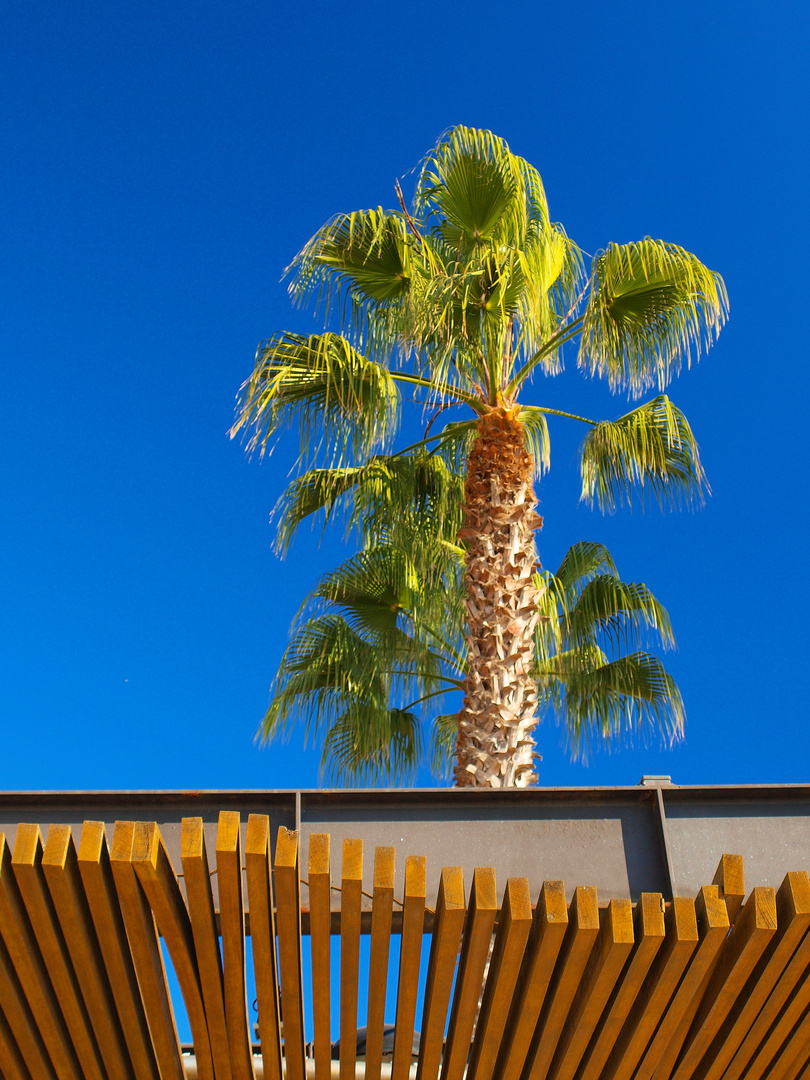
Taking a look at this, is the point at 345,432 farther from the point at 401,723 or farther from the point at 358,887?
the point at 358,887

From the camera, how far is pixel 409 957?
3.09 m

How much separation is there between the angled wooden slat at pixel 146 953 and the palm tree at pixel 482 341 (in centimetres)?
427

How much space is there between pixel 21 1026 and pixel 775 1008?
2439mm

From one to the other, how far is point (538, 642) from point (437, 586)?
128 centimetres

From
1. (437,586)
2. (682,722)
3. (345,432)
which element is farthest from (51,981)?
(682,722)

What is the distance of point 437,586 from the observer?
33.5ft

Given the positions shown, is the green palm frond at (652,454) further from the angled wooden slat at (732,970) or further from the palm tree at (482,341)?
the angled wooden slat at (732,970)

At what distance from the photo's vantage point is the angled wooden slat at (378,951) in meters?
2.89

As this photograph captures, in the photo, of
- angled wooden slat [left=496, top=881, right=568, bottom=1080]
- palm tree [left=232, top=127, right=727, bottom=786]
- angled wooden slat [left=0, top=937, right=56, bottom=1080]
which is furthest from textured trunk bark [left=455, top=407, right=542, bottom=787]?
angled wooden slat [left=0, top=937, right=56, bottom=1080]

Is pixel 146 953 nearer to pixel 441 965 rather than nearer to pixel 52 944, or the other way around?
pixel 52 944

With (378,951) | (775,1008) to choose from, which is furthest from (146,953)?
(775,1008)

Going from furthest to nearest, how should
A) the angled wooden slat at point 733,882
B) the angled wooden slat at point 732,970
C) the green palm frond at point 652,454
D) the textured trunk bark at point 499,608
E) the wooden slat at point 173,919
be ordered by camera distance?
the green palm frond at point 652,454 < the textured trunk bark at point 499,608 < the angled wooden slat at point 733,882 < the angled wooden slat at point 732,970 < the wooden slat at point 173,919

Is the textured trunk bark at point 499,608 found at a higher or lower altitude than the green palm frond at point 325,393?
lower

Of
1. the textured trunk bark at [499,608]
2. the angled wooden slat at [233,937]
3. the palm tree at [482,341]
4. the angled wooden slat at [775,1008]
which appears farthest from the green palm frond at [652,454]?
the angled wooden slat at [233,937]
